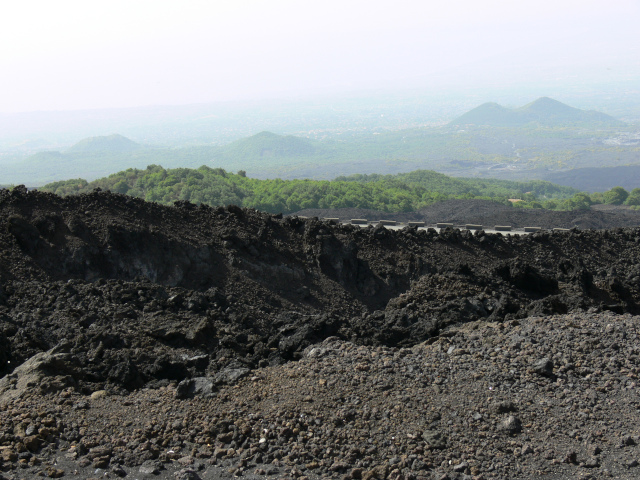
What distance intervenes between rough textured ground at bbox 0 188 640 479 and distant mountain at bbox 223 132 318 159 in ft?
439

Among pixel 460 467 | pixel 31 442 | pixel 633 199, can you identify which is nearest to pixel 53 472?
pixel 31 442

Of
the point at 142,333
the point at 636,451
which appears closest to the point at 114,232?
the point at 142,333

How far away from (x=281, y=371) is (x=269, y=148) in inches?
5754

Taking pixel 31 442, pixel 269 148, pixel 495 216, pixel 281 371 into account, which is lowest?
pixel 495 216

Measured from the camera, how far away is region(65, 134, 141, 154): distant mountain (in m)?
162

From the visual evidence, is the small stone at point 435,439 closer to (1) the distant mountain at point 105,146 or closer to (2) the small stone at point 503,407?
(2) the small stone at point 503,407

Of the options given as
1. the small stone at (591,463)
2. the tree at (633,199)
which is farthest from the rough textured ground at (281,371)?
the tree at (633,199)

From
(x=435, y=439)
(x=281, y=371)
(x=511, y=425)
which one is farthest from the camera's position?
(x=281, y=371)

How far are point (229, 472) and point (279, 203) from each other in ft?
156

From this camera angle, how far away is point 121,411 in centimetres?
832

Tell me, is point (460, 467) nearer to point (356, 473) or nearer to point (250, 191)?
point (356, 473)

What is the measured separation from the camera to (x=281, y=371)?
30.1 ft

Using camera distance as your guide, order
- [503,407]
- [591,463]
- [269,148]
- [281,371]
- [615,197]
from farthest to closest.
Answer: [269,148] < [615,197] < [281,371] < [503,407] < [591,463]

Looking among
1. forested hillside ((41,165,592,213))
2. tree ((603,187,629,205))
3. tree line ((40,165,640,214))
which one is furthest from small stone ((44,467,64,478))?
tree ((603,187,629,205))
